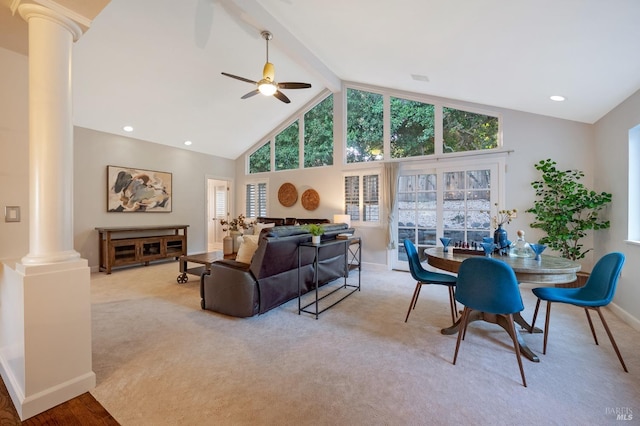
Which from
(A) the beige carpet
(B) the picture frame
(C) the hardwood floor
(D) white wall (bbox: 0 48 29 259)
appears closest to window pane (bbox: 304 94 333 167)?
(B) the picture frame

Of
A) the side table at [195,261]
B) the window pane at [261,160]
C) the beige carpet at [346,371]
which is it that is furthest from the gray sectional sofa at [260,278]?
the window pane at [261,160]

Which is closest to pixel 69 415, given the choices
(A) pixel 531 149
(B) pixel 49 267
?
(B) pixel 49 267

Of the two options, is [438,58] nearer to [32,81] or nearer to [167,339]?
[32,81]

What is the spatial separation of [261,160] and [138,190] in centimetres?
302

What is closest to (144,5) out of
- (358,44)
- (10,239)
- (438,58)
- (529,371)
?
(358,44)

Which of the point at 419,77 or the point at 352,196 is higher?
the point at 419,77

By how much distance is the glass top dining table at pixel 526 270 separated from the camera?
2213mm

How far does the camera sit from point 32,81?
1.78 metres

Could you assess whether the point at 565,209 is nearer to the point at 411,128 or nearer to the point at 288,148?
the point at 411,128

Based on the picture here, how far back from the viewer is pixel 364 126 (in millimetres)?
6047

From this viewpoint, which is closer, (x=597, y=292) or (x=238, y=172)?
(x=597, y=292)

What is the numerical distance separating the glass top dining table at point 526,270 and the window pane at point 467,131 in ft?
8.83

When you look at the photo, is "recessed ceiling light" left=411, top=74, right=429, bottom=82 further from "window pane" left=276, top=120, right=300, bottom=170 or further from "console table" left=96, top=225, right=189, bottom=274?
"console table" left=96, top=225, right=189, bottom=274

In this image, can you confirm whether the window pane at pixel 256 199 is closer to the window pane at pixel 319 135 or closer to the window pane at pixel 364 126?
the window pane at pixel 319 135
